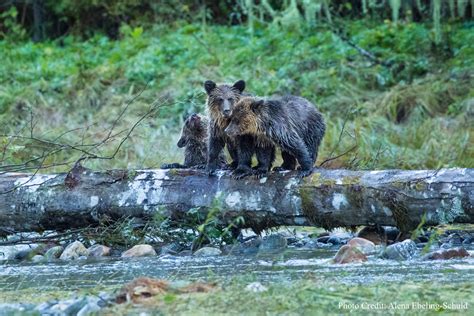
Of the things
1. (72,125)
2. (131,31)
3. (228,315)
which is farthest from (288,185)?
(131,31)

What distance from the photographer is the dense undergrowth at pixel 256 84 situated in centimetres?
1388

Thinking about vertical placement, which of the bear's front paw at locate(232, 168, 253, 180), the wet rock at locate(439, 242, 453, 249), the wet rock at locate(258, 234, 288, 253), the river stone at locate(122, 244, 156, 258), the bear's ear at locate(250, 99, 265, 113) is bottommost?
the wet rock at locate(439, 242, 453, 249)

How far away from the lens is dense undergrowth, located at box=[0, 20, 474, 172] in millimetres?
13883

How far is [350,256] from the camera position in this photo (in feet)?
24.9

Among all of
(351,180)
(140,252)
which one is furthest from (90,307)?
(351,180)

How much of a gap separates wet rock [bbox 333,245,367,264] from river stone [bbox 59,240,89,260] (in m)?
2.58

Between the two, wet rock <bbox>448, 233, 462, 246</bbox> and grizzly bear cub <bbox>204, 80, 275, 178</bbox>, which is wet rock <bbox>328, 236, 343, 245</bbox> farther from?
wet rock <bbox>448, 233, 462, 246</bbox>

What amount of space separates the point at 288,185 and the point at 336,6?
501 inches

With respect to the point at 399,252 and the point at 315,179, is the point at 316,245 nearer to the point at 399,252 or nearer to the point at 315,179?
the point at 315,179

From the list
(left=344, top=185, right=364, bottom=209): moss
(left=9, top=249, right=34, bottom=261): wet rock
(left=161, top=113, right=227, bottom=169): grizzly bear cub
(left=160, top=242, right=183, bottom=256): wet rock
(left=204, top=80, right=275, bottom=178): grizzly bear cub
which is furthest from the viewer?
(left=161, top=113, right=227, bottom=169): grizzly bear cub

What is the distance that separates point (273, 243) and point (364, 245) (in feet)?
3.50

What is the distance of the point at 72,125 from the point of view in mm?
16125

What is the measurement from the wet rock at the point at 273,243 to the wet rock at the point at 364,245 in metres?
0.84

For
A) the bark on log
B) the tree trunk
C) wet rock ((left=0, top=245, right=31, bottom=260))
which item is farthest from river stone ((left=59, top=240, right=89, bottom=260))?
the tree trunk
